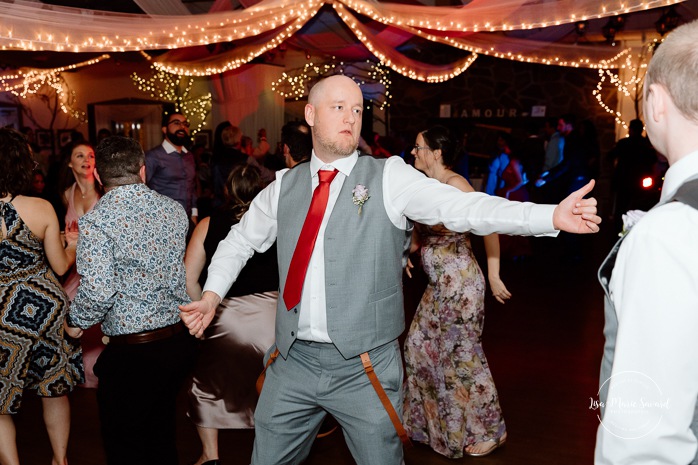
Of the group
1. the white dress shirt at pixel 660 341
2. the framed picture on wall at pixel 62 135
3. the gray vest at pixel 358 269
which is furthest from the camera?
the framed picture on wall at pixel 62 135

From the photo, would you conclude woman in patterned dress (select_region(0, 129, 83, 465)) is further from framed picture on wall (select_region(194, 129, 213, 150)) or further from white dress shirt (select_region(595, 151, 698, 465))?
framed picture on wall (select_region(194, 129, 213, 150))

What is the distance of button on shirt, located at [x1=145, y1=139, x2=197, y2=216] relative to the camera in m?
5.00

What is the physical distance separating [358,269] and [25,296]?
150 centimetres

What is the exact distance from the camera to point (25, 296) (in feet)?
8.59

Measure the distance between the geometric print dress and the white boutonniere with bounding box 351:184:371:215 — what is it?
1431 millimetres

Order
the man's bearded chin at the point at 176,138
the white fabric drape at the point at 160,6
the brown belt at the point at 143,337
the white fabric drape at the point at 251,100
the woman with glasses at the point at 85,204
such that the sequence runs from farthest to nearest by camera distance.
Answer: the white fabric drape at the point at 251,100
the man's bearded chin at the point at 176,138
the white fabric drape at the point at 160,6
the woman with glasses at the point at 85,204
the brown belt at the point at 143,337

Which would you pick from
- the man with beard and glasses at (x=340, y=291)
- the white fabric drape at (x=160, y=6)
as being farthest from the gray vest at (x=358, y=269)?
the white fabric drape at (x=160, y=6)

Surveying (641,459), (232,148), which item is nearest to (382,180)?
(641,459)

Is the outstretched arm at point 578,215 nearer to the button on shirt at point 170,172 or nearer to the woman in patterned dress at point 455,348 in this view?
the woman in patterned dress at point 455,348

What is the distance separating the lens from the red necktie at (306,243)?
1962mm

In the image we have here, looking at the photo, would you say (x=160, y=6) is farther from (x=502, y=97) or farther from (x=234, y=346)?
(x=502, y=97)

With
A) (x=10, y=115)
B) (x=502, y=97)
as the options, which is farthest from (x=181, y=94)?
(x=502, y=97)

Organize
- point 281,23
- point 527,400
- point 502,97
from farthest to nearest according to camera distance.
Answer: point 502,97, point 281,23, point 527,400

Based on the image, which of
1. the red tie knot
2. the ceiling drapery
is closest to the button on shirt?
the ceiling drapery
